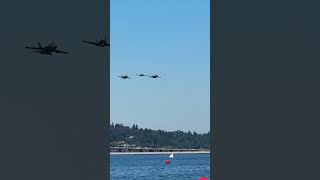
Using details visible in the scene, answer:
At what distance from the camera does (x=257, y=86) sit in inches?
534
